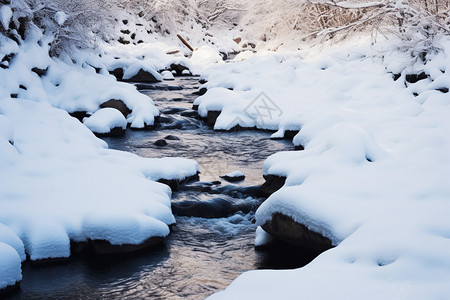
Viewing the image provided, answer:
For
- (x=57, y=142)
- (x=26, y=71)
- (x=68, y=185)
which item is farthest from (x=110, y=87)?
(x=68, y=185)

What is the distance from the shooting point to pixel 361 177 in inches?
193

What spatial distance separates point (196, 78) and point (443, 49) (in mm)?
9585

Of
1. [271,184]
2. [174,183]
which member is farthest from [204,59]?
[271,184]

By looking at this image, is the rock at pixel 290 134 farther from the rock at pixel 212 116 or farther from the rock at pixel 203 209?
the rock at pixel 203 209

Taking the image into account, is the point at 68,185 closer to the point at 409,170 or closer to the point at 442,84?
the point at 409,170

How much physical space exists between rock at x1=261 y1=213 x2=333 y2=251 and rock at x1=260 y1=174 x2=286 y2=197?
136 cm

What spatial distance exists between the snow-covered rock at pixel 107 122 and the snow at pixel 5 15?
2.14m

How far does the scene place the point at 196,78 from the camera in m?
17.2

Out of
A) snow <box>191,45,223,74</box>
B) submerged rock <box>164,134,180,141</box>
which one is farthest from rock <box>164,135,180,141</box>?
snow <box>191,45,223,74</box>

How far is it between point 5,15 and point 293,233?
6956 mm

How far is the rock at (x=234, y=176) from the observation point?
6.81 m

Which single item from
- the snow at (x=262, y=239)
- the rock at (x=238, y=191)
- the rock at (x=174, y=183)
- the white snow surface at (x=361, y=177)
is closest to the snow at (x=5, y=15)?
the white snow surface at (x=361, y=177)

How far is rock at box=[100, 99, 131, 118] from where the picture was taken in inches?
399

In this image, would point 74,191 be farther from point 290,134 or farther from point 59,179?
point 290,134
